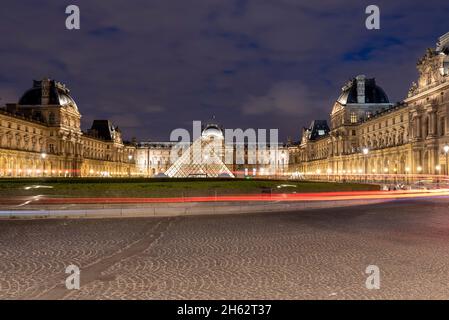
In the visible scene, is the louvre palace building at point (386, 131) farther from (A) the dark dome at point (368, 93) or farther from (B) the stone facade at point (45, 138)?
(B) the stone facade at point (45, 138)

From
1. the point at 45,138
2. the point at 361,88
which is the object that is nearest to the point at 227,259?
the point at 45,138

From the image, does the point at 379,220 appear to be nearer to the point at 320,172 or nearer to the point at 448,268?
the point at 448,268

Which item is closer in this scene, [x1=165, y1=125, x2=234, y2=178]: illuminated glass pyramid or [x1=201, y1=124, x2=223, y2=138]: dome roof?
[x1=165, y1=125, x2=234, y2=178]: illuminated glass pyramid

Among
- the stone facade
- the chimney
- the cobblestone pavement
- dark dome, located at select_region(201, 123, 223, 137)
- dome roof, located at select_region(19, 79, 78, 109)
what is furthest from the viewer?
dark dome, located at select_region(201, 123, 223, 137)

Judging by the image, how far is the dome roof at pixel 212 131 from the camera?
143 metres

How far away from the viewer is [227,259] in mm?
8070

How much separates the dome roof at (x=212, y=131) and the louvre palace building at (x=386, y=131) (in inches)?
1274

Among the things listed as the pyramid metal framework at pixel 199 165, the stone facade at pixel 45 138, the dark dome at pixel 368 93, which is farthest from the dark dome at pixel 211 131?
the pyramid metal framework at pixel 199 165

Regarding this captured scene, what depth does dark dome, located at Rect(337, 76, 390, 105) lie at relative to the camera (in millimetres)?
90463

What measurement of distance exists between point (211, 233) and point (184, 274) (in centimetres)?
488

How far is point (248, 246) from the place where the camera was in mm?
9562

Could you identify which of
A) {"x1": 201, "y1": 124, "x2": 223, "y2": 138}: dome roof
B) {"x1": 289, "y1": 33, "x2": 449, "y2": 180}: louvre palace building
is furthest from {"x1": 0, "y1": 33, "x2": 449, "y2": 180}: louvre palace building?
{"x1": 201, "y1": 124, "x2": 223, "y2": 138}: dome roof

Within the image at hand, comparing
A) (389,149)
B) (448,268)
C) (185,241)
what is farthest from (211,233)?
(389,149)

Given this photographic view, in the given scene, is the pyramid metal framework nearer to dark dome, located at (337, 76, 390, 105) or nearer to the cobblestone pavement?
the cobblestone pavement
